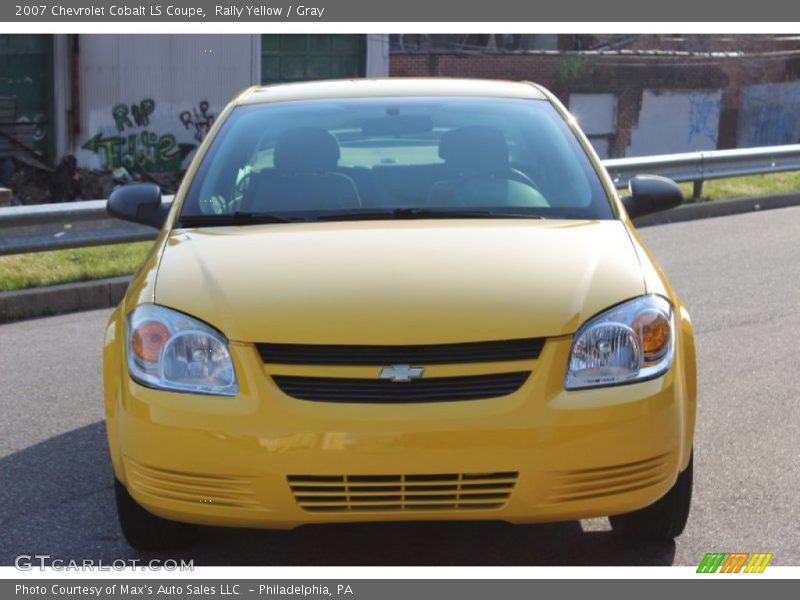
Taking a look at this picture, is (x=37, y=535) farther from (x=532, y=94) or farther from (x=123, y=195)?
(x=532, y=94)

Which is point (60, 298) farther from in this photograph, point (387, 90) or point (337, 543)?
point (337, 543)

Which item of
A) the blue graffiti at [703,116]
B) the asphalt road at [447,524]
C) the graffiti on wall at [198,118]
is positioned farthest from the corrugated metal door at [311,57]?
the asphalt road at [447,524]

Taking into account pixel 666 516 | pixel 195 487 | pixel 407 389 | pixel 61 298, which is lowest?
pixel 61 298

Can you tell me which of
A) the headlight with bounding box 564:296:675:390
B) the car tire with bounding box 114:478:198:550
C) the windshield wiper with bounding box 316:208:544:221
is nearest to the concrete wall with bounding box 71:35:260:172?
the windshield wiper with bounding box 316:208:544:221

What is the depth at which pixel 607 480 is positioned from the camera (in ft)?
13.0

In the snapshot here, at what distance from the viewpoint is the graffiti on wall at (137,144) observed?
91.1ft

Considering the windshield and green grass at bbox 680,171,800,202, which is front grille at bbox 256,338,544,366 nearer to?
the windshield

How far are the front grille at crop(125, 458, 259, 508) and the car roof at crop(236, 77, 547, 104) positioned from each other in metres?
2.24

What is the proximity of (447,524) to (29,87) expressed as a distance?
2343 cm

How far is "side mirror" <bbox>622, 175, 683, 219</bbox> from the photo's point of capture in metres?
5.48

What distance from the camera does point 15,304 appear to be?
9.31 metres

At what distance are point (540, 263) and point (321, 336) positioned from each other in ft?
2.55

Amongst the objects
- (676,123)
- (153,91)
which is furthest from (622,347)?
(676,123)

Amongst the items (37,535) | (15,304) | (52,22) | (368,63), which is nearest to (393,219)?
(37,535)
